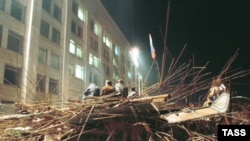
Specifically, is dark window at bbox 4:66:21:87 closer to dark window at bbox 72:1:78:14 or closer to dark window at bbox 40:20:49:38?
dark window at bbox 40:20:49:38

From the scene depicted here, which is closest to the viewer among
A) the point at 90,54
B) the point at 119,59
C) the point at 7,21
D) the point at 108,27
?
the point at 7,21

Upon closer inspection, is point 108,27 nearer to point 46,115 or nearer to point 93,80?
point 93,80

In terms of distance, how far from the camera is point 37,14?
29.6 meters

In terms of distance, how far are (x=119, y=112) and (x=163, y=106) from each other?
1.26 m

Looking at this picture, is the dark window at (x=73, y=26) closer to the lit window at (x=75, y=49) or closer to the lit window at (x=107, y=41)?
the lit window at (x=75, y=49)

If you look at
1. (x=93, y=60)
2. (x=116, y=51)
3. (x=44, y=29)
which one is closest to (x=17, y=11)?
(x=44, y=29)

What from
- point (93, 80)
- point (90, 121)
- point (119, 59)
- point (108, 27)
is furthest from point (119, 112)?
point (119, 59)

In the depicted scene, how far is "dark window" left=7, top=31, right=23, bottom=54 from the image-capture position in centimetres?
2536

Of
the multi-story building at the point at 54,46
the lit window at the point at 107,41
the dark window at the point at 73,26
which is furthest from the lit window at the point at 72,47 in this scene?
the lit window at the point at 107,41

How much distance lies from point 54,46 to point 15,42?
640 centimetres

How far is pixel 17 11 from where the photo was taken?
27219 mm

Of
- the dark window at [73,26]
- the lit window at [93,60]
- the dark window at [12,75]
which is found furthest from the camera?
the lit window at [93,60]

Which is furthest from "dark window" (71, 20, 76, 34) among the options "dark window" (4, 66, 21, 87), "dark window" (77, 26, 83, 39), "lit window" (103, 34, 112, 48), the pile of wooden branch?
the pile of wooden branch

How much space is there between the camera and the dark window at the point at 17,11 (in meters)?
26.4
